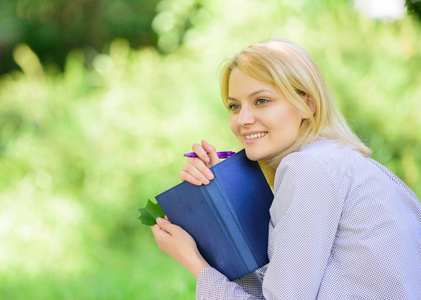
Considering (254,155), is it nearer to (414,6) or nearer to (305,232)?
(305,232)

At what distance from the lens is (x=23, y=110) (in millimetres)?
5469

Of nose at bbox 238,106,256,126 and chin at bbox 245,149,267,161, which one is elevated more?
nose at bbox 238,106,256,126

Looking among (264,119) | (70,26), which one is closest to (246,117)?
(264,119)

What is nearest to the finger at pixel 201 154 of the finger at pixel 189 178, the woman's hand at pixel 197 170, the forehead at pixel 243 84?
the woman's hand at pixel 197 170

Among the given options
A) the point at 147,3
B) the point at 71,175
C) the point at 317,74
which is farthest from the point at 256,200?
the point at 147,3

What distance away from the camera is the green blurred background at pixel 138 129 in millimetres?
4023

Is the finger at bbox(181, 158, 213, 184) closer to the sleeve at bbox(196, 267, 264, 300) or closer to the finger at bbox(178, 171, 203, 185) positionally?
the finger at bbox(178, 171, 203, 185)

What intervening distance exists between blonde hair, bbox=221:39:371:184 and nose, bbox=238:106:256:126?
102mm

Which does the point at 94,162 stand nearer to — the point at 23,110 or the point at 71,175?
the point at 71,175

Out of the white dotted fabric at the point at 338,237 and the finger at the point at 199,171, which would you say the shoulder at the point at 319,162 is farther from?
the finger at the point at 199,171

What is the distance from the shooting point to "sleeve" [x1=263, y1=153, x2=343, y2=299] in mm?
1242

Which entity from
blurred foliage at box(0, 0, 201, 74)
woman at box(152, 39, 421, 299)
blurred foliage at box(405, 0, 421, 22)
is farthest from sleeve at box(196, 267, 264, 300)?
blurred foliage at box(0, 0, 201, 74)

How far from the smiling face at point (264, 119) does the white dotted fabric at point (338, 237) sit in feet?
0.63

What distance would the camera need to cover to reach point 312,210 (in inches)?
49.3
